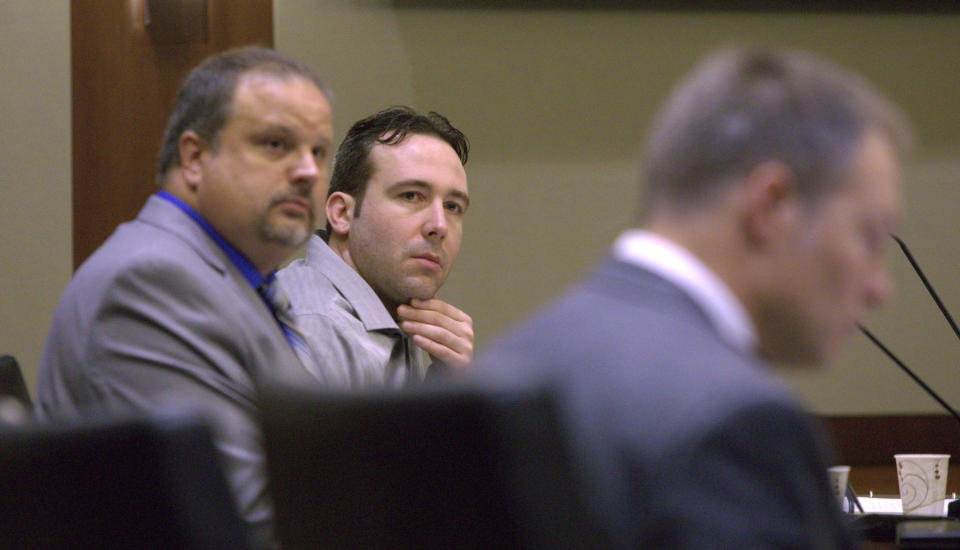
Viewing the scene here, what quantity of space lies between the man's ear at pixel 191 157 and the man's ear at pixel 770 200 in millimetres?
1071

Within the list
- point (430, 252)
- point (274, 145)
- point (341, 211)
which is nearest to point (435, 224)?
point (430, 252)

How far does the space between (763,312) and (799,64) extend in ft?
0.66

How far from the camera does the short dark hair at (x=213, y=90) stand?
1.78 metres

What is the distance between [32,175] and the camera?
13.9ft

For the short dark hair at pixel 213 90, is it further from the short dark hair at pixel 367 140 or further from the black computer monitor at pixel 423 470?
the black computer monitor at pixel 423 470

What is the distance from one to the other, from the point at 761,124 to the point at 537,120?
351cm

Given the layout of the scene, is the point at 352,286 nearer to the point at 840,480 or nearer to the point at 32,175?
the point at 840,480

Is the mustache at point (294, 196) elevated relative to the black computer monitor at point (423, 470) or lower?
elevated

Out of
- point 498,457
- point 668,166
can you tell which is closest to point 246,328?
point 668,166

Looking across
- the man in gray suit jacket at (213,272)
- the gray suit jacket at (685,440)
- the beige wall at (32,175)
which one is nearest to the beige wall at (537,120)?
the beige wall at (32,175)

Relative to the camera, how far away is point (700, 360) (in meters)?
0.82

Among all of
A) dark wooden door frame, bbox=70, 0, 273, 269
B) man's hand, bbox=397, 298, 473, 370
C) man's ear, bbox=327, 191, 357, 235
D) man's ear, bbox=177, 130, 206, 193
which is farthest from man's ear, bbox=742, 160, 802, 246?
dark wooden door frame, bbox=70, 0, 273, 269

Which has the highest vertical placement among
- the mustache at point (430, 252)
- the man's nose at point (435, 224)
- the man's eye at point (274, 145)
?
the man's eye at point (274, 145)

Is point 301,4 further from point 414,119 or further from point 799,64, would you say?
point 799,64
